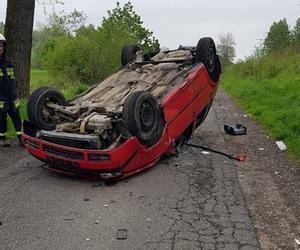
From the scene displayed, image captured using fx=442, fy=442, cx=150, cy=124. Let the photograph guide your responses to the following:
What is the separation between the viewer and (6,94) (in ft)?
23.2

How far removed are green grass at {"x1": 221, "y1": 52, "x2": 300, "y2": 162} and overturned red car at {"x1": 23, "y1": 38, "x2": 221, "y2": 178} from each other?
172 centimetres

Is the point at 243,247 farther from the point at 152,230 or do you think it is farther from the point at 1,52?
the point at 1,52

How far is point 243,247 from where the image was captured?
371 cm

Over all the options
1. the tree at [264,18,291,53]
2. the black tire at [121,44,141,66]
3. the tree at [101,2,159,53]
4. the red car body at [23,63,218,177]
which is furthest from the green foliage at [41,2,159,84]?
the tree at [264,18,291,53]

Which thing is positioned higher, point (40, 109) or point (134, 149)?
point (40, 109)

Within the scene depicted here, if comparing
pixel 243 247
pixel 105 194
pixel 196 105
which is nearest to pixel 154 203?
pixel 105 194

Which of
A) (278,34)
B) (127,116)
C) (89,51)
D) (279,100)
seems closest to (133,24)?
(89,51)

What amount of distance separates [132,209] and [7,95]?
3.56m

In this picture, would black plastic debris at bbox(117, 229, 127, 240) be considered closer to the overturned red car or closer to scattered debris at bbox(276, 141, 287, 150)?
the overturned red car

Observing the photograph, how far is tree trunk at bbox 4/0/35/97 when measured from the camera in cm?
930

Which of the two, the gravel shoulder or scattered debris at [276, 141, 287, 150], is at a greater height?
scattered debris at [276, 141, 287, 150]

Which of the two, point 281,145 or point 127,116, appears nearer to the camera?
point 127,116

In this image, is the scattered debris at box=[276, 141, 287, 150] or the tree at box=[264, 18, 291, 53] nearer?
the scattered debris at box=[276, 141, 287, 150]

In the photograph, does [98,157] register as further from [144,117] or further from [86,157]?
[144,117]
